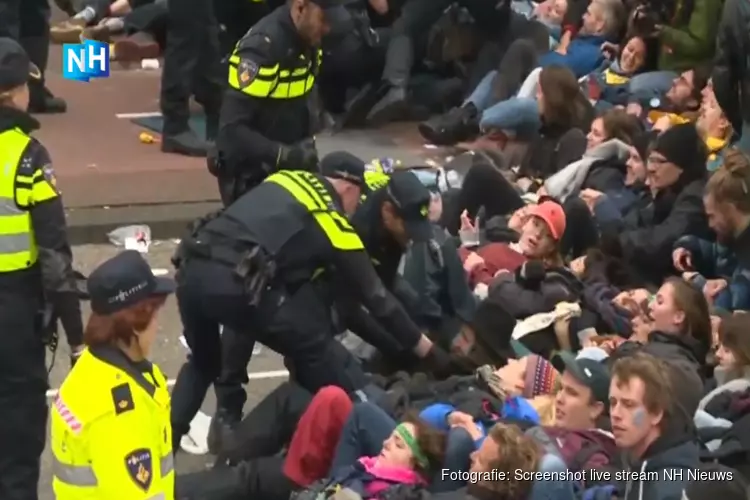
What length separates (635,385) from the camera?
16.0 ft

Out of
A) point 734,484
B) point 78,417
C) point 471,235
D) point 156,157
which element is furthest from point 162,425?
point 156,157

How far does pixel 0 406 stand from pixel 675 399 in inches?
93.3

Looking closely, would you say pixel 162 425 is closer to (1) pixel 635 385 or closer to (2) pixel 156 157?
(1) pixel 635 385

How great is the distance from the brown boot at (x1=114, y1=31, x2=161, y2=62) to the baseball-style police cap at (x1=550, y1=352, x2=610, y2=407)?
24.4 ft

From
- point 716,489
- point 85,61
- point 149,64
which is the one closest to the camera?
point 716,489

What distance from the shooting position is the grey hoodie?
8.16 meters

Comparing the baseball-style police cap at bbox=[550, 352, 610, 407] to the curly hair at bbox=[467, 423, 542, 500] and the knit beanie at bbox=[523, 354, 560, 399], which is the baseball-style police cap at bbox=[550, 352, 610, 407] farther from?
the curly hair at bbox=[467, 423, 542, 500]

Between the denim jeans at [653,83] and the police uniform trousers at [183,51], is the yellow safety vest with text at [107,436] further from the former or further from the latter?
the denim jeans at [653,83]

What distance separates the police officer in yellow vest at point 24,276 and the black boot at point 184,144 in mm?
4397

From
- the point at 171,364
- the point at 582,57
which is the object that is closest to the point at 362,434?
the point at 171,364

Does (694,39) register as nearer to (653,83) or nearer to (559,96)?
(653,83)

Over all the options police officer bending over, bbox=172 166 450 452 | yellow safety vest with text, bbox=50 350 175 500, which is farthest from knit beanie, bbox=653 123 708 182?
yellow safety vest with text, bbox=50 350 175 500

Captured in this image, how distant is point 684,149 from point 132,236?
10.8ft

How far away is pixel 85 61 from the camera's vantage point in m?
11.9
